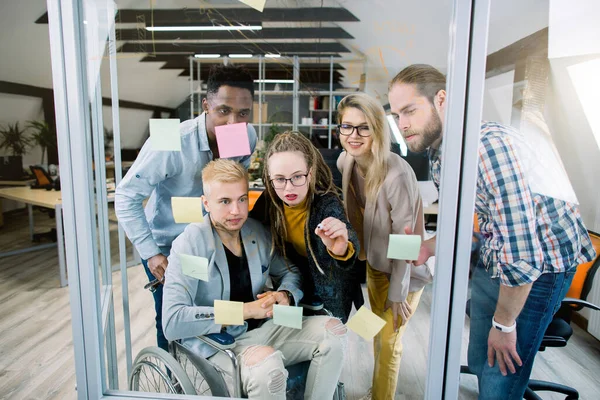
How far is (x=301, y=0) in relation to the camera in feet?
3.72

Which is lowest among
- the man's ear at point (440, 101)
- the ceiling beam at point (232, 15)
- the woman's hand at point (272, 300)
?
the woman's hand at point (272, 300)

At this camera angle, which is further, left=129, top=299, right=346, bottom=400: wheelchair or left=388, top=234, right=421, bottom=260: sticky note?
left=129, top=299, right=346, bottom=400: wheelchair

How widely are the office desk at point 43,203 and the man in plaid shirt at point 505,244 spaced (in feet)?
10.8

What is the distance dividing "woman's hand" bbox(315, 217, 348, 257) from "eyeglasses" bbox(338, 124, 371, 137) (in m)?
0.27

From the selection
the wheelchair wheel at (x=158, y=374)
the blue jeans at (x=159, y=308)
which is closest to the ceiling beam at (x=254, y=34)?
the blue jeans at (x=159, y=308)

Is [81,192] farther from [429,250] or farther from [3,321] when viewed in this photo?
[3,321]

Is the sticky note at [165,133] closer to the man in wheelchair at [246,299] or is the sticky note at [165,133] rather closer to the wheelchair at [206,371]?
the man in wheelchair at [246,299]

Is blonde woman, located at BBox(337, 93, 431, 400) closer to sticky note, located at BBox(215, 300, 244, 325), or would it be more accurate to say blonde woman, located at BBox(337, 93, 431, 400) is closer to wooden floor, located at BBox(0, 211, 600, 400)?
wooden floor, located at BBox(0, 211, 600, 400)

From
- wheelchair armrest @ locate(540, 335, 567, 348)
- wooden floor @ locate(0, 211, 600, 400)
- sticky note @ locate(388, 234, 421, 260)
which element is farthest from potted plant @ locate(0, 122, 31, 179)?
wheelchair armrest @ locate(540, 335, 567, 348)

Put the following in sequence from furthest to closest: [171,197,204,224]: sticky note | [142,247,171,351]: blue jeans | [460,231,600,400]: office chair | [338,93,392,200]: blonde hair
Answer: [460,231,600,400]: office chair → [142,247,171,351]: blue jeans → [171,197,204,224]: sticky note → [338,93,392,200]: blonde hair

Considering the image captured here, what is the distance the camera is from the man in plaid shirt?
3.59 feet

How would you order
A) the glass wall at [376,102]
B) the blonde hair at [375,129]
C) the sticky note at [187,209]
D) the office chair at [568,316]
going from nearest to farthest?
the glass wall at [376,102] < the blonde hair at [375,129] < the sticky note at [187,209] < the office chair at [568,316]

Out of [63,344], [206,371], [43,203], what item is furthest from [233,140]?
[43,203]

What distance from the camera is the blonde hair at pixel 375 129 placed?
1136 millimetres
